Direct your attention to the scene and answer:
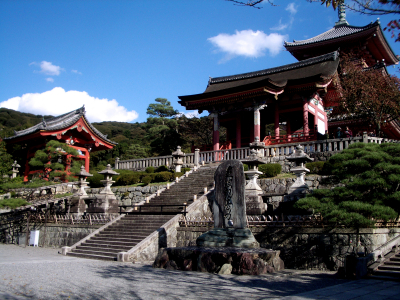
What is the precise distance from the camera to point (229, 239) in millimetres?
10477

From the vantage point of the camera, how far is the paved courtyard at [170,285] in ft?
21.1

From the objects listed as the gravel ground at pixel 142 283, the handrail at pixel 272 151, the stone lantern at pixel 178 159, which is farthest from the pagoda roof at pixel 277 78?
the gravel ground at pixel 142 283

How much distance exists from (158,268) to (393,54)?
3441 cm

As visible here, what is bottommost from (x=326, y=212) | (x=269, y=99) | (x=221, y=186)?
(x=326, y=212)

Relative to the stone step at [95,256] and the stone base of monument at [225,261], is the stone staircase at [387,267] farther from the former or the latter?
the stone step at [95,256]

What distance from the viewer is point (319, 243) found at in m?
10.5

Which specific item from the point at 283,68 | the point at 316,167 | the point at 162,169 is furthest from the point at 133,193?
the point at 283,68

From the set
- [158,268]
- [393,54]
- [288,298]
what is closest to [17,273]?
[158,268]

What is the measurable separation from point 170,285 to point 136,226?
7748 millimetres

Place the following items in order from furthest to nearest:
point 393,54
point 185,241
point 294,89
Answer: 1. point 393,54
2. point 294,89
3. point 185,241

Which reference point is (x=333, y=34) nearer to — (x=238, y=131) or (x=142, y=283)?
(x=238, y=131)

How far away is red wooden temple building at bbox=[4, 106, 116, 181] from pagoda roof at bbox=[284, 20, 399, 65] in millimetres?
21636

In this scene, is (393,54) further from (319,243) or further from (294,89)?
(319,243)

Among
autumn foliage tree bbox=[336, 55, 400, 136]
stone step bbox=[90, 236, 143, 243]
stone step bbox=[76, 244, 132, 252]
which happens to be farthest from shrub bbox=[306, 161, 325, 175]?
stone step bbox=[76, 244, 132, 252]
